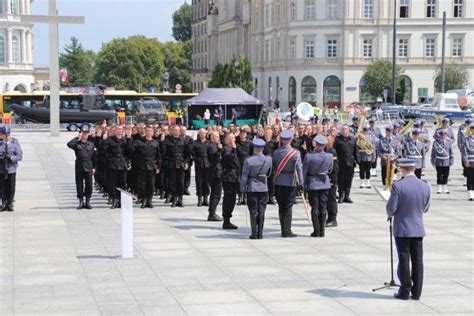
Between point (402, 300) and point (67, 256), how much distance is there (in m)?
5.39

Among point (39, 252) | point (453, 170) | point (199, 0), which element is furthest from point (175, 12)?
point (39, 252)

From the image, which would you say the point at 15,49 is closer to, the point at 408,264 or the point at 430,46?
the point at 430,46

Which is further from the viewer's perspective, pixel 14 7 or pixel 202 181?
pixel 14 7

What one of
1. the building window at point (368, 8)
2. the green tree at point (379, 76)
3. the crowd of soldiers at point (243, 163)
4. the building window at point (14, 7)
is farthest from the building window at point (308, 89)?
the crowd of soldiers at point (243, 163)

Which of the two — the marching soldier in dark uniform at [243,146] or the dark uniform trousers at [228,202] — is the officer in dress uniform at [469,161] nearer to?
the marching soldier in dark uniform at [243,146]

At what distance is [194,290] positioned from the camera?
408 inches

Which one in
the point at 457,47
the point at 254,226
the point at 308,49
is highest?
the point at 457,47

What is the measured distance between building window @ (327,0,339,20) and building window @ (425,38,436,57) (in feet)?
32.2

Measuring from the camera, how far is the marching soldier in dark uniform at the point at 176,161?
18266 mm

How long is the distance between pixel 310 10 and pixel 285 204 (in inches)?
2938

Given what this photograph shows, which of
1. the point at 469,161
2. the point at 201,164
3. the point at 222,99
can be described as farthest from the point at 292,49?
the point at 201,164

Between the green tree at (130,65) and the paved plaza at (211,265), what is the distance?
99.7 metres

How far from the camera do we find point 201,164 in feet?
59.2

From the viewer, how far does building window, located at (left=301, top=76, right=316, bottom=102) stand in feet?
285
